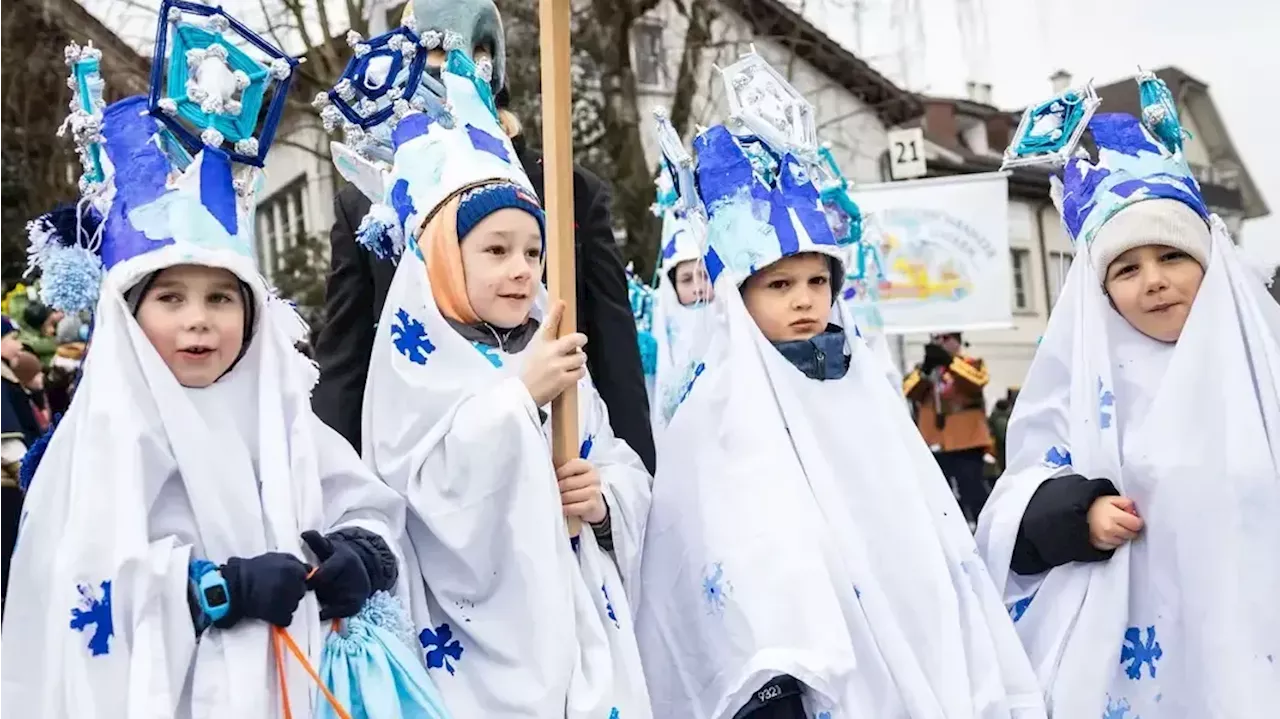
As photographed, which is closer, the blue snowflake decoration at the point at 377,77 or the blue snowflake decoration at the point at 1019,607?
the blue snowflake decoration at the point at 377,77

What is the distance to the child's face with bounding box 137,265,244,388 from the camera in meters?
3.10

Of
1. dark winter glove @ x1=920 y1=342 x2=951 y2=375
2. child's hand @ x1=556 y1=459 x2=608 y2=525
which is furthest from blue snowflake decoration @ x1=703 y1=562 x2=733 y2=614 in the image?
dark winter glove @ x1=920 y1=342 x2=951 y2=375

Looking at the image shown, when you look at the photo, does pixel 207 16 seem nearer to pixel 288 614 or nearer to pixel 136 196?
pixel 136 196

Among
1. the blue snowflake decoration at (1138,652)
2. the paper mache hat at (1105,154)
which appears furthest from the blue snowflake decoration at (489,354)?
the blue snowflake decoration at (1138,652)

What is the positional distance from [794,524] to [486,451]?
83 cm

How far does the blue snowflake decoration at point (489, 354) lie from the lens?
3498mm

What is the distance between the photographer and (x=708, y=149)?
165 inches

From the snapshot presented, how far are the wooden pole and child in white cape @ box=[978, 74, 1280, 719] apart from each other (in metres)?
1.38

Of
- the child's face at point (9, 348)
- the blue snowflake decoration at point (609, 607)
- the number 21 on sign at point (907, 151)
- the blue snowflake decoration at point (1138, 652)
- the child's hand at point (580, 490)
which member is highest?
the number 21 on sign at point (907, 151)

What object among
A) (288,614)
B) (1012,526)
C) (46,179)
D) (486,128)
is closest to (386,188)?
(486,128)

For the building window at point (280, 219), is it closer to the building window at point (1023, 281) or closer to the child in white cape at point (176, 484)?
the building window at point (1023, 281)

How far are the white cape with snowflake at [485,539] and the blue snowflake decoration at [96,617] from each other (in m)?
0.72

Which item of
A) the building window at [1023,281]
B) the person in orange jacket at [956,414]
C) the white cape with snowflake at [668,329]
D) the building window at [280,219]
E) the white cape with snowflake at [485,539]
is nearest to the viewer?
the white cape with snowflake at [485,539]

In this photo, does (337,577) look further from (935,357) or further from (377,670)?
(935,357)
